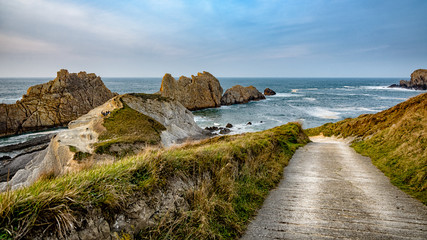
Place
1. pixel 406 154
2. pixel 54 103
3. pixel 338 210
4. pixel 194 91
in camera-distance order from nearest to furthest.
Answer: pixel 338 210 → pixel 406 154 → pixel 54 103 → pixel 194 91

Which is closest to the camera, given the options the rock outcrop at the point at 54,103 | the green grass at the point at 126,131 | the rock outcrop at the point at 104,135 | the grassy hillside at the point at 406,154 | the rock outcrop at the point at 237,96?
the grassy hillside at the point at 406,154

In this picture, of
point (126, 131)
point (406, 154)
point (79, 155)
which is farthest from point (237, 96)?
point (406, 154)

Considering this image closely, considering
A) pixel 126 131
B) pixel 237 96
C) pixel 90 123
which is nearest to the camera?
pixel 126 131

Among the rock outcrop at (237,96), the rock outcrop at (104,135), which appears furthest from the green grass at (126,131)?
the rock outcrop at (237,96)

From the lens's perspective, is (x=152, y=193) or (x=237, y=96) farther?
(x=237, y=96)

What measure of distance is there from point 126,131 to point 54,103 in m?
41.1

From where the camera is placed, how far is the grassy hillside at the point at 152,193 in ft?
10.5

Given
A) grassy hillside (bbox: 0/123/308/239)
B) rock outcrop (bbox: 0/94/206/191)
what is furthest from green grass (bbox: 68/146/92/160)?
grassy hillside (bbox: 0/123/308/239)

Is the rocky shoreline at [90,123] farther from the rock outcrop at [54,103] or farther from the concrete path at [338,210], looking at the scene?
the concrete path at [338,210]

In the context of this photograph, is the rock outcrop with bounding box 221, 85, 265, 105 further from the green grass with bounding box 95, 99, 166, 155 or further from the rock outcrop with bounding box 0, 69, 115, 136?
the green grass with bounding box 95, 99, 166, 155

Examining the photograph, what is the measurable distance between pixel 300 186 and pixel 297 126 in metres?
18.9

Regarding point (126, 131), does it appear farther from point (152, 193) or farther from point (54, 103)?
point (54, 103)

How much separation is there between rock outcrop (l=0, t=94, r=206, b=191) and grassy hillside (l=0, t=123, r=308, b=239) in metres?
1.66

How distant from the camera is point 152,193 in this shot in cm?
472
